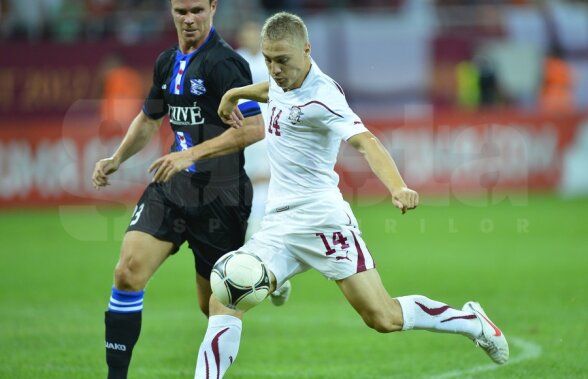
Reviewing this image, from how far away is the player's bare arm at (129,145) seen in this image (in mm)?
6883

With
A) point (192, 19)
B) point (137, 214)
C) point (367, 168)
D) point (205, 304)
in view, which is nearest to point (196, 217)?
point (137, 214)

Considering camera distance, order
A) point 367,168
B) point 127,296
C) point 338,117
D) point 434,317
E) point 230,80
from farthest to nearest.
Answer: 1. point 367,168
2. point 230,80
3. point 127,296
4. point 434,317
5. point 338,117

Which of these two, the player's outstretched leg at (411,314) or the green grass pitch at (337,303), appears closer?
the player's outstretched leg at (411,314)

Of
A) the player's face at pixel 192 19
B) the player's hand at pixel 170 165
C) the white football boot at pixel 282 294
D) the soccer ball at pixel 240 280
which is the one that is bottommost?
the white football boot at pixel 282 294

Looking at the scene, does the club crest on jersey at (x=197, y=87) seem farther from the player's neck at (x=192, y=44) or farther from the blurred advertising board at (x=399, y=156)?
the blurred advertising board at (x=399, y=156)

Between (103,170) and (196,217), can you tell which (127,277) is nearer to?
(196,217)

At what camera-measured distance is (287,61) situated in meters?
5.83

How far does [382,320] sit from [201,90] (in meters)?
1.93

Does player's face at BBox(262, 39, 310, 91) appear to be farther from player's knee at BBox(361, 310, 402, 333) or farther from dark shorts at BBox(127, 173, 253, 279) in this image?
player's knee at BBox(361, 310, 402, 333)

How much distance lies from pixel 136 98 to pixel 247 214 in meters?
13.3

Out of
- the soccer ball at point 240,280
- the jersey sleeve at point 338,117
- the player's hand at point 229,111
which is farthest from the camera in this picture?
the player's hand at point 229,111

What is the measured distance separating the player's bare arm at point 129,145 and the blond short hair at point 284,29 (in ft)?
5.06

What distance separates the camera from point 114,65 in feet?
63.1

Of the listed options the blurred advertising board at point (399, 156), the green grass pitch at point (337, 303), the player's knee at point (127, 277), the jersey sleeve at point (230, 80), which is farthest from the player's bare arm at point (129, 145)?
the blurred advertising board at point (399, 156)
